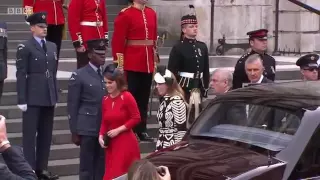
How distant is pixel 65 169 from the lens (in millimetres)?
9820

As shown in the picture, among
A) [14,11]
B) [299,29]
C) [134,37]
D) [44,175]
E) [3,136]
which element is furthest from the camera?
[299,29]

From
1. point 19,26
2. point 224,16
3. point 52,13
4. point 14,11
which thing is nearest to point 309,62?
point 52,13

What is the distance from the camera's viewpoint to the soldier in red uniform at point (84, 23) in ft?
33.8

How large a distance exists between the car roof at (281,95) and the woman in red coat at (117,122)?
3.91ft

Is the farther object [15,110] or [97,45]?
[15,110]

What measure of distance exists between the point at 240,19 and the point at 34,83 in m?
8.70

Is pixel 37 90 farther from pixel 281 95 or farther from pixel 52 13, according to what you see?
pixel 281 95

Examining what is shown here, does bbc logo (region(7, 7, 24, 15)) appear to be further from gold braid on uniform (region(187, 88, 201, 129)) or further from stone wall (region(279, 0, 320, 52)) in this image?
gold braid on uniform (region(187, 88, 201, 129))

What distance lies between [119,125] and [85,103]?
18.3 inches

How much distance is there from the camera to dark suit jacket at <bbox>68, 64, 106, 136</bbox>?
8438mm

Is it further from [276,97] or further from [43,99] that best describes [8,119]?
[276,97]

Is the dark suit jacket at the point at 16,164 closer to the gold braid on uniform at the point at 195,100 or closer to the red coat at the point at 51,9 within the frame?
the gold braid on uniform at the point at 195,100

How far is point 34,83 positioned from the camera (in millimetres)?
9125

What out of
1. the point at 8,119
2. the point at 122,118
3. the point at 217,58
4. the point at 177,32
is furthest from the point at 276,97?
the point at 177,32
